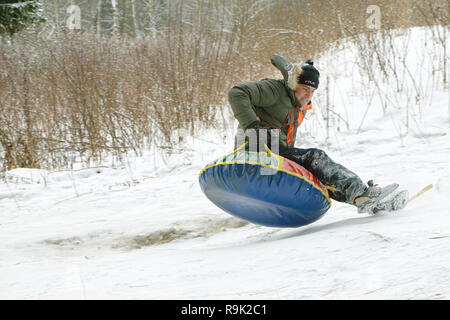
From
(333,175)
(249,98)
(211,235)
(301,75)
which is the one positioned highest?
(301,75)

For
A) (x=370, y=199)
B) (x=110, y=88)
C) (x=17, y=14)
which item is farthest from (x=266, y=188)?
(x=17, y=14)

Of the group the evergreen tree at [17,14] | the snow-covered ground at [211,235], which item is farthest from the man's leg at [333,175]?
the evergreen tree at [17,14]

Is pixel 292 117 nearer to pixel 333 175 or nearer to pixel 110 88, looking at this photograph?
pixel 333 175

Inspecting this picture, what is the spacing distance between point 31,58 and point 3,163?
1.67m

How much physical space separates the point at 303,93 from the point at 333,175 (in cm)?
50

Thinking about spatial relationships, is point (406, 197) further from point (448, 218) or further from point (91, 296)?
point (91, 296)

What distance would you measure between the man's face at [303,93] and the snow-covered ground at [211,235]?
0.70 metres

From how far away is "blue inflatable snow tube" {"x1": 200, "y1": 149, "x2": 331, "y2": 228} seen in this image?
2.09m

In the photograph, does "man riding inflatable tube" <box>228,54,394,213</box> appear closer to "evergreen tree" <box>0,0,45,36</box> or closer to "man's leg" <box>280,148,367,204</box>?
"man's leg" <box>280,148,367,204</box>

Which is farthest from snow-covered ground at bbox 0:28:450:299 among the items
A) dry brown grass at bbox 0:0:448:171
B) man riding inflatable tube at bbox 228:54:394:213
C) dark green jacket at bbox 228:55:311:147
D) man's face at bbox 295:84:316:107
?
man's face at bbox 295:84:316:107

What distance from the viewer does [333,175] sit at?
2320 millimetres

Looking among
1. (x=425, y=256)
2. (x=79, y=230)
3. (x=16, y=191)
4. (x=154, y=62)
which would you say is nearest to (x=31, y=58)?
(x=154, y=62)

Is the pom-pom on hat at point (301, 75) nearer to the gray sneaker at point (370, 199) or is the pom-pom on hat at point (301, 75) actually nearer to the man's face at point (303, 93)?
the man's face at point (303, 93)
